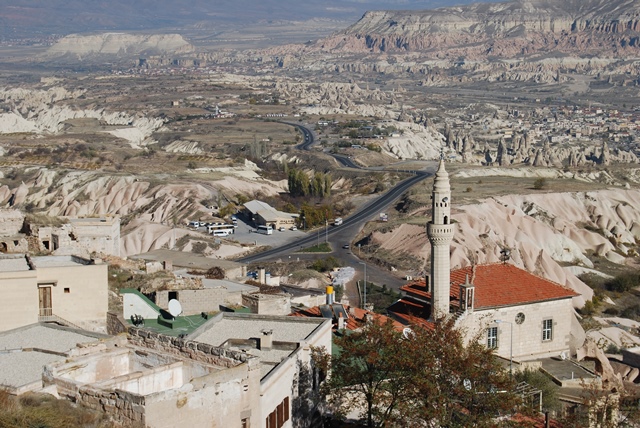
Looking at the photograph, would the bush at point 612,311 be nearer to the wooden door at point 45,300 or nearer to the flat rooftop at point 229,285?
the flat rooftop at point 229,285

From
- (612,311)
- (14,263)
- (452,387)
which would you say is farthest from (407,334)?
(612,311)

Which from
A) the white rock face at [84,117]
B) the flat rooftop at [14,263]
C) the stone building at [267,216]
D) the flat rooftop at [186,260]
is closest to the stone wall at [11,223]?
the flat rooftop at [14,263]

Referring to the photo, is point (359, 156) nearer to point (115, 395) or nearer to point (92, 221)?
point (92, 221)

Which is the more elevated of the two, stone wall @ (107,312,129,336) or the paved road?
stone wall @ (107,312,129,336)

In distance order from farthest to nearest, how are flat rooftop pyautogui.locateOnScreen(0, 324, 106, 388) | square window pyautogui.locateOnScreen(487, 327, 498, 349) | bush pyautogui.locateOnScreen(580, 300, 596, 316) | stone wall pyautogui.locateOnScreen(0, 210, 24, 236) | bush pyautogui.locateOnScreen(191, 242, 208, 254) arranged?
bush pyautogui.locateOnScreen(191, 242, 208, 254) → bush pyautogui.locateOnScreen(580, 300, 596, 316) → stone wall pyautogui.locateOnScreen(0, 210, 24, 236) → square window pyautogui.locateOnScreen(487, 327, 498, 349) → flat rooftop pyautogui.locateOnScreen(0, 324, 106, 388)

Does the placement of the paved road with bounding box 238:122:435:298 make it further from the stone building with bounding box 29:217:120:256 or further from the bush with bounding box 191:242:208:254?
the stone building with bounding box 29:217:120:256

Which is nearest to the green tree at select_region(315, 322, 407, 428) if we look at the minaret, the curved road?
the minaret

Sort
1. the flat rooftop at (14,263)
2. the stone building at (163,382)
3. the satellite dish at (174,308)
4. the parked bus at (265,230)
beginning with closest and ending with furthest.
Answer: the stone building at (163,382) < the flat rooftop at (14,263) < the satellite dish at (174,308) < the parked bus at (265,230)

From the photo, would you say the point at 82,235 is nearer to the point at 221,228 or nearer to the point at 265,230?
the point at 221,228
